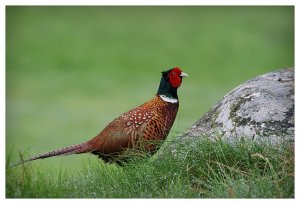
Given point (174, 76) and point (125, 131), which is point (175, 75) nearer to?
point (174, 76)

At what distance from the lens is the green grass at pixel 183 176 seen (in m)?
6.06

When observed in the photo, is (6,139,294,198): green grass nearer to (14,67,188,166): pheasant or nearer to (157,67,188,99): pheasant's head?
(14,67,188,166): pheasant

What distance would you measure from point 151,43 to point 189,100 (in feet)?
14.7

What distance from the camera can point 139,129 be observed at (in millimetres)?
7293

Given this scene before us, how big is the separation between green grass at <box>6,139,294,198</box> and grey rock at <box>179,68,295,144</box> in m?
0.27

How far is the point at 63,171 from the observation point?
268 inches

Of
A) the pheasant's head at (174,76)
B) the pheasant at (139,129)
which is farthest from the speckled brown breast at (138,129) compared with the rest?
the pheasant's head at (174,76)

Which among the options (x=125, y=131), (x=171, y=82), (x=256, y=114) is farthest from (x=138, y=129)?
(x=256, y=114)

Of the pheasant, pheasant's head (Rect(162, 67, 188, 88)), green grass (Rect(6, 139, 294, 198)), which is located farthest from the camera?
pheasant's head (Rect(162, 67, 188, 88))

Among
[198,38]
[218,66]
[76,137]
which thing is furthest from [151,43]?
[76,137]

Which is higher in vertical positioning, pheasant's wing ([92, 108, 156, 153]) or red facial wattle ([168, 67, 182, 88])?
red facial wattle ([168, 67, 182, 88])

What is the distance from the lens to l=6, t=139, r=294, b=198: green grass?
6.06 m

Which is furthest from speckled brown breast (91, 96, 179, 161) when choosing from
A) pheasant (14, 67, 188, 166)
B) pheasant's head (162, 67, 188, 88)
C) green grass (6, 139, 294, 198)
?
green grass (6, 139, 294, 198)

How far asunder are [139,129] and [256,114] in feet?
4.05
